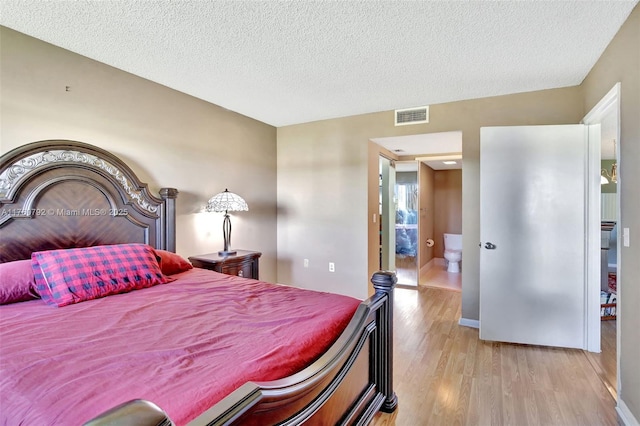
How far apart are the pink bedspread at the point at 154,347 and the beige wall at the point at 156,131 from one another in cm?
134

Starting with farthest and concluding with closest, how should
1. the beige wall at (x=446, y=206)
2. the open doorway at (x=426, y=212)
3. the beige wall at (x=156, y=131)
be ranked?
the beige wall at (x=446, y=206), the open doorway at (x=426, y=212), the beige wall at (x=156, y=131)

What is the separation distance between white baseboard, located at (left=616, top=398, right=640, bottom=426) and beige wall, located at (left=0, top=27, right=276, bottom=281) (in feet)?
11.5

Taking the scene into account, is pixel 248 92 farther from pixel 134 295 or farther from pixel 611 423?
pixel 611 423

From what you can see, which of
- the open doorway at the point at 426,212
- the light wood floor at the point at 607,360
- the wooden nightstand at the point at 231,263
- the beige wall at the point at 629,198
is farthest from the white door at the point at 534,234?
the wooden nightstand at the point at 231,263

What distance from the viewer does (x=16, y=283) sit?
70.9 inches

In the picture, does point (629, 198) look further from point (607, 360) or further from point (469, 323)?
point (469, 323)

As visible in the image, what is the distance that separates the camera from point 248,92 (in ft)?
10.6

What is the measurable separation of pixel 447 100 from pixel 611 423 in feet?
9.56

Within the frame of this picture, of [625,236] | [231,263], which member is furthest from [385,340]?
[231,263]

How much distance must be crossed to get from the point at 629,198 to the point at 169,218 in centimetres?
338

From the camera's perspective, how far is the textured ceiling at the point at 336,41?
1882 millimetres

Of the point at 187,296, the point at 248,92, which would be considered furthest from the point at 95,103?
the point at 187,296

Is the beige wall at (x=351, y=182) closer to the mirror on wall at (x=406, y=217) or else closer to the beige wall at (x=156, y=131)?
the beige wall at (x=156, y=131)

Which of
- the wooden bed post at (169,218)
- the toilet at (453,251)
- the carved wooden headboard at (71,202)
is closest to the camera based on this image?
the carved wooden headboard at (71,202)
